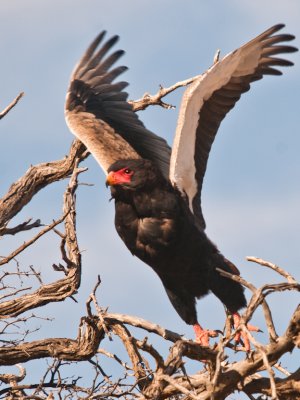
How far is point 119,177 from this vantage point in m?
7.43

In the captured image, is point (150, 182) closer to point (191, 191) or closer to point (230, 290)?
point (191, 191)

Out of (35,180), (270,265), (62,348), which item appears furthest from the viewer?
(35,180)

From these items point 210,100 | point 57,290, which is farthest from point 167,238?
point 210,100

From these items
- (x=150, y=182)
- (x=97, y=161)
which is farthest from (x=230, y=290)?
(x=97, y=161)

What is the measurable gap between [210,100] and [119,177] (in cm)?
114

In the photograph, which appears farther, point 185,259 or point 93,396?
point 185,259

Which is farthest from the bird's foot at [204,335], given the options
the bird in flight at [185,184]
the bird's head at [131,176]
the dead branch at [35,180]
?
the dead branch at [35,180]

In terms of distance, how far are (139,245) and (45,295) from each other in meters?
0.96

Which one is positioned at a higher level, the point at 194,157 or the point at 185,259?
the point at 194,157

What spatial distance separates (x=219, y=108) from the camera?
7.95 meters

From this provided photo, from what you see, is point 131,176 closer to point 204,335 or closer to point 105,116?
point 204,335

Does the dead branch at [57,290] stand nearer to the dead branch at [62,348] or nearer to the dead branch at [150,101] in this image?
the dead branch at [62,348]

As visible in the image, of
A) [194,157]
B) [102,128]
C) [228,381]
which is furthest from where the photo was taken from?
[102,128]

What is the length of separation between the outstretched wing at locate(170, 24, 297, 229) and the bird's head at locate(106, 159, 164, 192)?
0.99 ft
